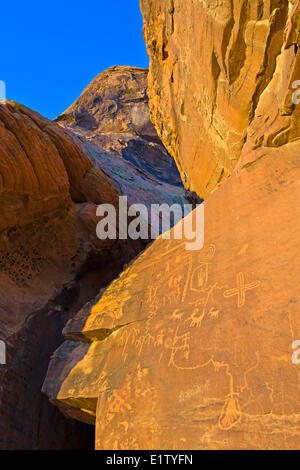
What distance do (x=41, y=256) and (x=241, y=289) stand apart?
13.2 feet

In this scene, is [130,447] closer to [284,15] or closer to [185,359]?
[185,359]

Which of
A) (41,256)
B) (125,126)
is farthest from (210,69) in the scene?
(125,126)

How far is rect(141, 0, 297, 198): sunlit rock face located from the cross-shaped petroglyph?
2109 mm

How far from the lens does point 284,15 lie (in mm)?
2971

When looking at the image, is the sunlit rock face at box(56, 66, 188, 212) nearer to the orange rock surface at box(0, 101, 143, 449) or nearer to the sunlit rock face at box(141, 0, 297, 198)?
the sunlit rock face at box(141, 0, 297, 198)

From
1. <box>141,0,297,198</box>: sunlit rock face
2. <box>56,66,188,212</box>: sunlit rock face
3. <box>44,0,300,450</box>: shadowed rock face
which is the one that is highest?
<box>56,66,188,212</box>: sunlit rock face

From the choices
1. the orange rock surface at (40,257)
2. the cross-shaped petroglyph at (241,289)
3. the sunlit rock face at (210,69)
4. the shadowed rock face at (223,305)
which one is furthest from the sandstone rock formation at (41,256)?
the cross-shaped petroglyph at (241,289)

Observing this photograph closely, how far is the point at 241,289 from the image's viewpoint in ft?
7.99

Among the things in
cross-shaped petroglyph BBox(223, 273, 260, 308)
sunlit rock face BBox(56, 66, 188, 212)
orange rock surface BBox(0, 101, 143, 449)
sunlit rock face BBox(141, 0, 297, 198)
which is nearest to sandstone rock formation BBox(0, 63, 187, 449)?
orange rock surface BBox(0, 101, 143, 449)

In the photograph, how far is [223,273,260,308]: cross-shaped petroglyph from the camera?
2369mm

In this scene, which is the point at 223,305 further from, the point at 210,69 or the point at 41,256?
the point at 41,256

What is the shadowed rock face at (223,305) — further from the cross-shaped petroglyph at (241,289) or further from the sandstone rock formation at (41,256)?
the sandstone rock formation at (41,256)

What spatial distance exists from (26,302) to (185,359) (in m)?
3.38

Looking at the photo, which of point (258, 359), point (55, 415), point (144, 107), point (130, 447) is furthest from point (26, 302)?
point (144, 107)
